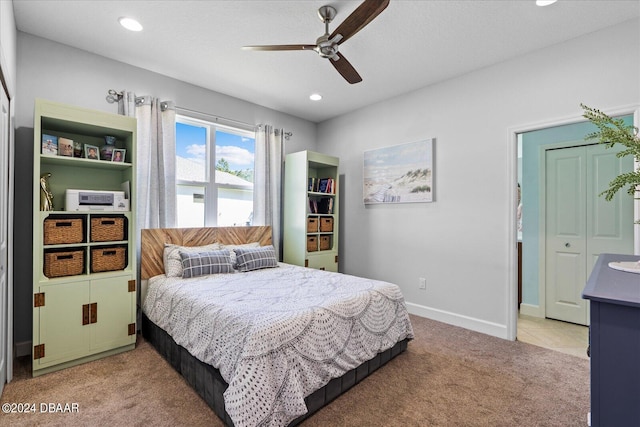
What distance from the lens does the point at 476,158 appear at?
Answer: 3205 mm

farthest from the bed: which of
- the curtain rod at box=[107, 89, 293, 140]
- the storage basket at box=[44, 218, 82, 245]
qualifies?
the curtain rod at box=[107, 89, 293, 140]

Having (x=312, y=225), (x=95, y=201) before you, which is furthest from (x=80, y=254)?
(x=312, y=225)

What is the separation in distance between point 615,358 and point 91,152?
345 centimetres

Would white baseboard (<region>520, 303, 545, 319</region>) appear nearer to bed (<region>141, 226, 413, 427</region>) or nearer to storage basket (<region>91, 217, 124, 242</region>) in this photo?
bed (<region>141, 226, 413, 427</region>)

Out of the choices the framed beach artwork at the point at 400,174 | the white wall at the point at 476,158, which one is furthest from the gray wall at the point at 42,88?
the white wall at the point at 476,158

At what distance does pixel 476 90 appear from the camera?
320 cm

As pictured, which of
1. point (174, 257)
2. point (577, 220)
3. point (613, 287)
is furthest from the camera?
point (577, 220)

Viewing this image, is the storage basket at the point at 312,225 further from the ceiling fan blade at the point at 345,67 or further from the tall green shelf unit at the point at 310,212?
the ceiling fan blade at the point at 345,67

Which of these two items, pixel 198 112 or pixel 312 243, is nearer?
pixel 198 112

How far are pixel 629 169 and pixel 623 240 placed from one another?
726 millimetres

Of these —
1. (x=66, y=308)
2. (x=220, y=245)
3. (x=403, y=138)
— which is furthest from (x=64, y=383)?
(x=403, y=138)

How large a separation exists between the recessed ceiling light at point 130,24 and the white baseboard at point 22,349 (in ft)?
8.91

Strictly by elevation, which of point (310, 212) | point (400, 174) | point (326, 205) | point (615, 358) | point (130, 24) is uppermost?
point (130, 24)

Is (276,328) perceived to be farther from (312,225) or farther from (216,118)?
(216,118)
